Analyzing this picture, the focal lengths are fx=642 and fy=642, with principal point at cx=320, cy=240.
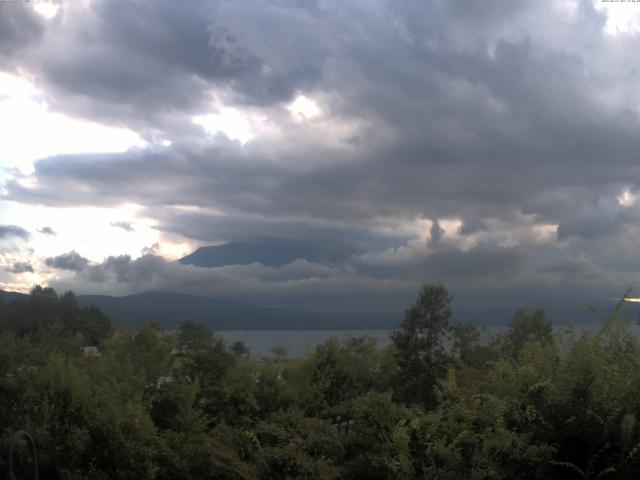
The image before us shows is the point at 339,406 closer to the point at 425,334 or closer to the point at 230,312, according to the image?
the point at 425,334

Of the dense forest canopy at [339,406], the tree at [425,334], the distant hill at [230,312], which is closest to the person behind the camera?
the dense forest canopy at [339,406]

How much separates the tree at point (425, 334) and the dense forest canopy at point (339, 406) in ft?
0.20

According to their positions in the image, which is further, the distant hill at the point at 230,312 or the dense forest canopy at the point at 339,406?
the distant hill at the point at 230,312

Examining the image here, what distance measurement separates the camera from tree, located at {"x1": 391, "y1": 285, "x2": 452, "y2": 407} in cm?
2744

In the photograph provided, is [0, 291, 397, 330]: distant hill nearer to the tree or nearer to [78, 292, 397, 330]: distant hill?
[78, 292, 397, 330]: distant hill

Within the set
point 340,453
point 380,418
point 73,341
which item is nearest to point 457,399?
point 380,418

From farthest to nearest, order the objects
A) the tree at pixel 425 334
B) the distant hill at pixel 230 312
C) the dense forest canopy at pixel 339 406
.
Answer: the distant hill at pixel 230 312 < the tree at pixel 425 334 < the dense forest canopy at pixel 339 406

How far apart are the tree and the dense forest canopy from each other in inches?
2.4

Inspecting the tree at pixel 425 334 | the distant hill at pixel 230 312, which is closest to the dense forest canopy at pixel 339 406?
the tree at pixel 425 334

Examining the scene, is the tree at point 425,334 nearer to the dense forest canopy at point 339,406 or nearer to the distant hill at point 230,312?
the dense forest canopy at point 339,406

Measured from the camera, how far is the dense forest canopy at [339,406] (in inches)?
221

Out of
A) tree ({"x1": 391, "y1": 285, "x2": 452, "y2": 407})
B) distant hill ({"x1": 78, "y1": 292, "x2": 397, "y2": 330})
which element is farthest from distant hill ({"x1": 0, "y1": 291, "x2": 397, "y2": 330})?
tree ({"x1": 391, "y1": 285, "x2": 452, "y2": 407})

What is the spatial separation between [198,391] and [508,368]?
11.8m

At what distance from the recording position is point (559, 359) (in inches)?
239
